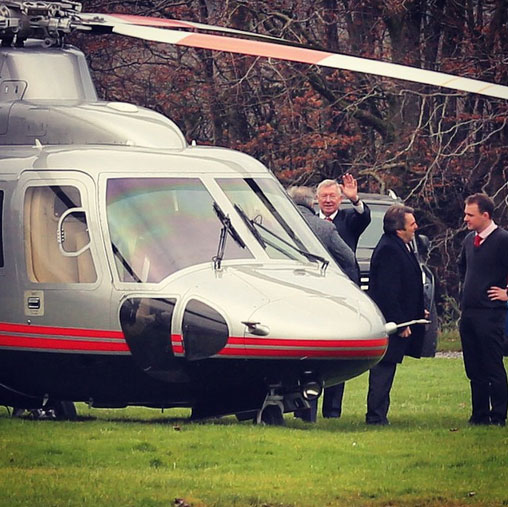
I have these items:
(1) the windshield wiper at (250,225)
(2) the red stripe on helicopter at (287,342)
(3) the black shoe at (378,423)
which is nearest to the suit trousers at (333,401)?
(3) the black shoe at (378,423)

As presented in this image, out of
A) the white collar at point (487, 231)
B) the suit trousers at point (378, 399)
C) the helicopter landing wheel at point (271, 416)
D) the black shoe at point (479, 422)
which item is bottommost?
the black shoe at point (479, 422)

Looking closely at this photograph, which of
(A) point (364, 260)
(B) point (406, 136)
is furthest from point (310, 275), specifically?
(B) point (406, 136)

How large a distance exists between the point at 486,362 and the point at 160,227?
2982 mm

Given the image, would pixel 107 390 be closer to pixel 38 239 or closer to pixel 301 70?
pixel 38 239

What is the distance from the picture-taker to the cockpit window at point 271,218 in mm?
11672

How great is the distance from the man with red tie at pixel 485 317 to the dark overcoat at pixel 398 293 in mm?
361

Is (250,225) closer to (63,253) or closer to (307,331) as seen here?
(307,331)

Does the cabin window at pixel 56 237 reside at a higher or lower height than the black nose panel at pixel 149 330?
higher

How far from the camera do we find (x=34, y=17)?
12.3 metres

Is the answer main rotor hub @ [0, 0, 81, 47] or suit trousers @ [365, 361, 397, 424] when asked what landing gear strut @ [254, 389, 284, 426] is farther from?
main rotor hub @ [0, 0, 81, 47]

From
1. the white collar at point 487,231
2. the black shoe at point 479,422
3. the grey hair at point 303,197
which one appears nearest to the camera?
the black shoe at point 479,422

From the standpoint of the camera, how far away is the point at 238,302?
35.9 feet

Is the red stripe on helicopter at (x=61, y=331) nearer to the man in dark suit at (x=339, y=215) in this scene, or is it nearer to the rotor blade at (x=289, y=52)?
the rotor blade at (x=289, y=52)

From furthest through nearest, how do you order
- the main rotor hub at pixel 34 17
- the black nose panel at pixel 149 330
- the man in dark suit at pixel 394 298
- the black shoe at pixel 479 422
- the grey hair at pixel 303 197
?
the grey hair at pixel 303 197 → the man in dark suit at pixel 394 298 → the black shoe at pixel 479 422 → the main rotor hub at pixel 34 17 → the black nose panel at pixel 149 330
